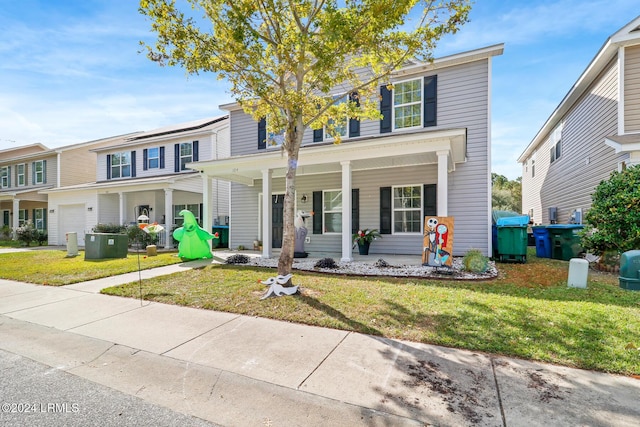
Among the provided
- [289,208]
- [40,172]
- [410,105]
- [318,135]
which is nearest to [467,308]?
[289,208]

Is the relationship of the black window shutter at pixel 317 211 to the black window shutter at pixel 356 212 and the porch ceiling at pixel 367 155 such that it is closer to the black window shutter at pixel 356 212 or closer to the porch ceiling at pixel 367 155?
the porch ceiling at pixel 367 155

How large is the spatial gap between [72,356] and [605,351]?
19.1 ft

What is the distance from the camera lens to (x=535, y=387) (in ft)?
8.98

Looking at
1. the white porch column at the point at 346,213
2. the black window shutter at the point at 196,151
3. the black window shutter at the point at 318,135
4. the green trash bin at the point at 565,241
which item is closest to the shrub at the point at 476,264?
the white porch column at the point at 346,213

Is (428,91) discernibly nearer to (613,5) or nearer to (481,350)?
(613,5)

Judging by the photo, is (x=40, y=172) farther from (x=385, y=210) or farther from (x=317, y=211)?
(x=385, y=210)

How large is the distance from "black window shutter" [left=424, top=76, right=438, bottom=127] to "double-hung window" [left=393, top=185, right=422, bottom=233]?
2201 millimetres

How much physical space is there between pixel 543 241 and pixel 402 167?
17.7 feet

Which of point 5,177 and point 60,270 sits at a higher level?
point 5,177

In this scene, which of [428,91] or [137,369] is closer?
[137,369]

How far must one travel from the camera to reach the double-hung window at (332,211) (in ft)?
39.2

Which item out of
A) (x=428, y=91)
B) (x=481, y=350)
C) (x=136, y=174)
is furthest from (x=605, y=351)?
(x=136, y=174)

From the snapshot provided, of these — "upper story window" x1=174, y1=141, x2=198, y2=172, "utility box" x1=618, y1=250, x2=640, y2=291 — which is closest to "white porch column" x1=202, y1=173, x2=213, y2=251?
"upper story window" x1=174, y1=141, x2=198, y2=172

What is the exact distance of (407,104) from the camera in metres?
10.8
